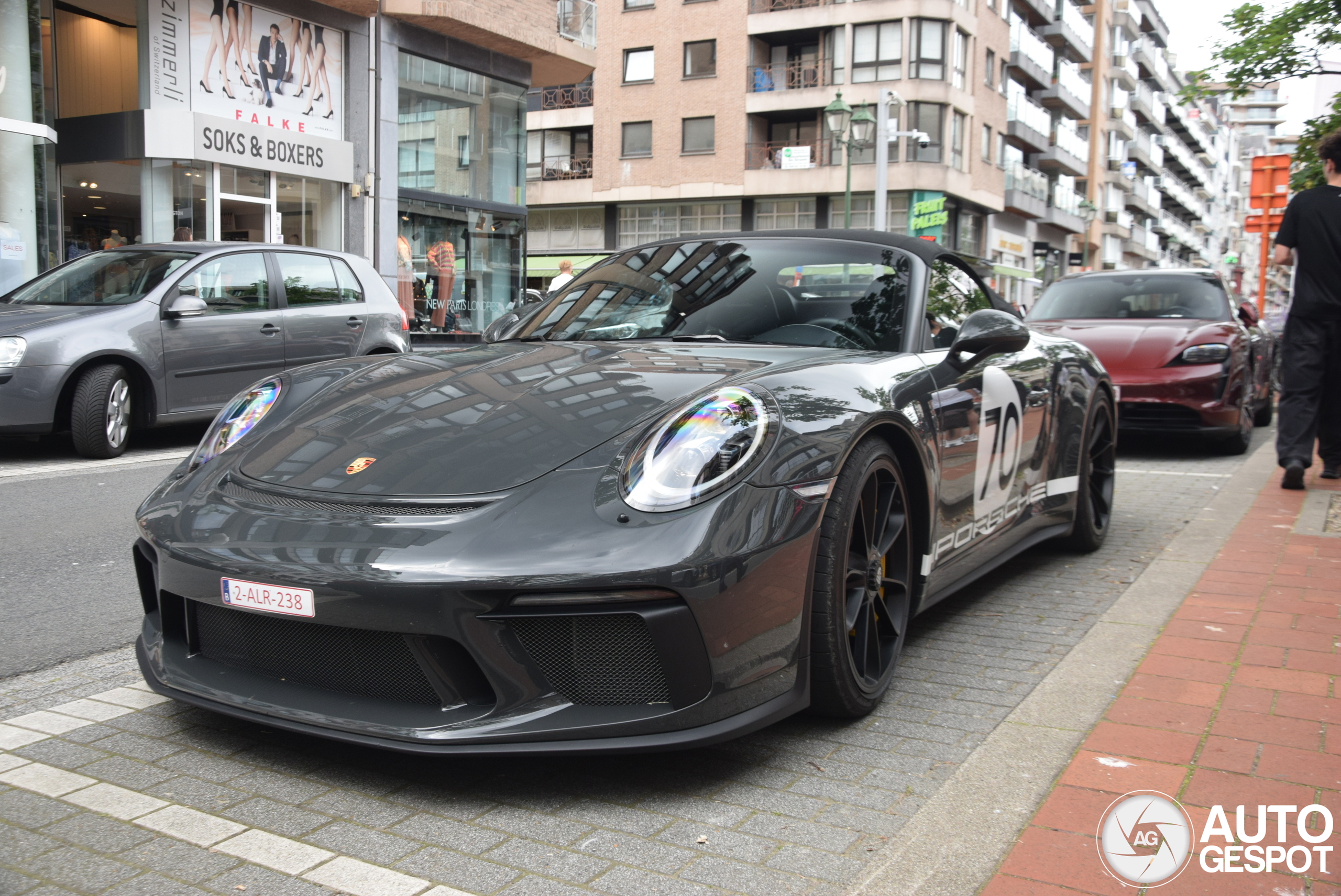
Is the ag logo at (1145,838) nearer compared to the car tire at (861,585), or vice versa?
the ag logo at (1145,838)

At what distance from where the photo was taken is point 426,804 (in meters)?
2.43

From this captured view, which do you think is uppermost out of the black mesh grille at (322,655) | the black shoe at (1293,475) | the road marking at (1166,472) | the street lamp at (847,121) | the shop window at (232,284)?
the street lamp at (847,121)

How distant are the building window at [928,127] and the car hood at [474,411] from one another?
3677cm

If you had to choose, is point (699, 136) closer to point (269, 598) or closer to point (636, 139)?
point (636, 139)

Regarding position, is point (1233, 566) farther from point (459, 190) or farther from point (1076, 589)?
point (459, 190)

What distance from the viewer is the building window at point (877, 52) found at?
3819 cm

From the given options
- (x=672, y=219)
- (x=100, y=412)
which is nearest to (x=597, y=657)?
(x=100, y=412)

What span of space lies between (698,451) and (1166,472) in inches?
262

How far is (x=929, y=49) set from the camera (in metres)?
38.1

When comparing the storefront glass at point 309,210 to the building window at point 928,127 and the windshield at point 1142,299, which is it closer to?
the windshield at point 1142,299

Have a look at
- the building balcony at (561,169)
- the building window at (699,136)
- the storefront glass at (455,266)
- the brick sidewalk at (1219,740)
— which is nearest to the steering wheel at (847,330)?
the brick sidewalk at (1219,740)

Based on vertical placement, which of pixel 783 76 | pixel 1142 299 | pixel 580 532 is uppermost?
pixel 783 76

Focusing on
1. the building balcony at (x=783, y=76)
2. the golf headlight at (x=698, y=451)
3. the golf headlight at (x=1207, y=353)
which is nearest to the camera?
the golf headlight at (x=698, y=451)

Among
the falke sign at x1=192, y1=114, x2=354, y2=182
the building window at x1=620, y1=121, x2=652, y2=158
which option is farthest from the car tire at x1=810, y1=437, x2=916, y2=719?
the building window at x1=620, y1=121, x2=652, y2=158
